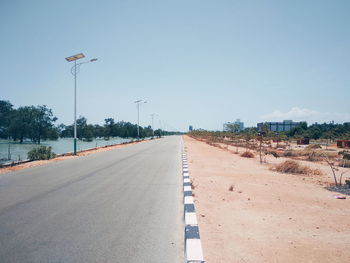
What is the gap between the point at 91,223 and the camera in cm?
454

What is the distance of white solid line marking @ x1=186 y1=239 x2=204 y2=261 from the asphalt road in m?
0.14

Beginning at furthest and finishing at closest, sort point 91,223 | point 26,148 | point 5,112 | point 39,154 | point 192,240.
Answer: point 5,112 < point 26,148 < point 39,154 < point 91,223 < point 192,240

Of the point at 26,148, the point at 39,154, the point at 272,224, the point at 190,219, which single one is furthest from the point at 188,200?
the point at 26,148

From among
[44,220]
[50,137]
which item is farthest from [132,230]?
[50,137]

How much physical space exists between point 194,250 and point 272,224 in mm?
2028

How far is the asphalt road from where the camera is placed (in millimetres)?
3373

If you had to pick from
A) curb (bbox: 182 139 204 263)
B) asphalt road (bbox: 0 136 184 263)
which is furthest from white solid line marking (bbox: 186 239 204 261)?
asphalt road (bbox: 0 136 184 263)

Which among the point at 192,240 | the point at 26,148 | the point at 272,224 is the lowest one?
the point at 26,148

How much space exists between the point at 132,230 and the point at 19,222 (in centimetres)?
216

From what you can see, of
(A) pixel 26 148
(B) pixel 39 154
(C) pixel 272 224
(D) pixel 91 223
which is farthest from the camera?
(A) pixel 26 148

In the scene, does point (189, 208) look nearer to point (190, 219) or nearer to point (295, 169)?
point (190, 219)

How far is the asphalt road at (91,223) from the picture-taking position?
3373 millimetres

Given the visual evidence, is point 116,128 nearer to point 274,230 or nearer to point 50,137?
point 50,137

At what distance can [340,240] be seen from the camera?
12.9ft
